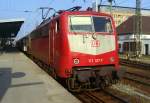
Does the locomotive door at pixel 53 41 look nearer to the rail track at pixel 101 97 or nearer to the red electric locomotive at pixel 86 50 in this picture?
the red electric locomotive at pixel 86 50

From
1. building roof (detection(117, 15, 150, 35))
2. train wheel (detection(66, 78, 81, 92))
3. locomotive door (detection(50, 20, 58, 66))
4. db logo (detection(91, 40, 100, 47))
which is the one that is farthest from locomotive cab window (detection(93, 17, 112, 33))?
building roof (detection(117, 15, 150, 35))

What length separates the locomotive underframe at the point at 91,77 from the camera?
12721mm

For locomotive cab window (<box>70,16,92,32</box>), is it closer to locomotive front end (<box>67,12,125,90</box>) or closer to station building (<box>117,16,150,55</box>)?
locomotive front end (<box>67,12,125,90</box>)

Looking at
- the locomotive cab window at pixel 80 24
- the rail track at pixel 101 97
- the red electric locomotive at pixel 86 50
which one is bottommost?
the rail track at pixel 101 97

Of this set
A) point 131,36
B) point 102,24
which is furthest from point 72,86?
point 131,36

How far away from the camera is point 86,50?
13031 mm

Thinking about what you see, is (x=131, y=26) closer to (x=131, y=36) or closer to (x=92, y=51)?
(x=131, y=36)

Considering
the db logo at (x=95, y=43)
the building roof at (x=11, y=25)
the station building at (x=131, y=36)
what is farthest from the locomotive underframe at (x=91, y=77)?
the station building at (x=131, y=36)

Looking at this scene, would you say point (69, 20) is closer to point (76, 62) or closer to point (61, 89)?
point (76, 62)

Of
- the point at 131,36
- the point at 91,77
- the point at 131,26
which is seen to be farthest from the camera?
the point at 131,26

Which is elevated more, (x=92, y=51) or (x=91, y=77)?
(x=92, y=51)

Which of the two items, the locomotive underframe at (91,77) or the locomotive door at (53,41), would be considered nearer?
the locomotive underframe at (91,77)

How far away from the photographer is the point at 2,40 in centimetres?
10744

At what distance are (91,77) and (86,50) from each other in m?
0.95
